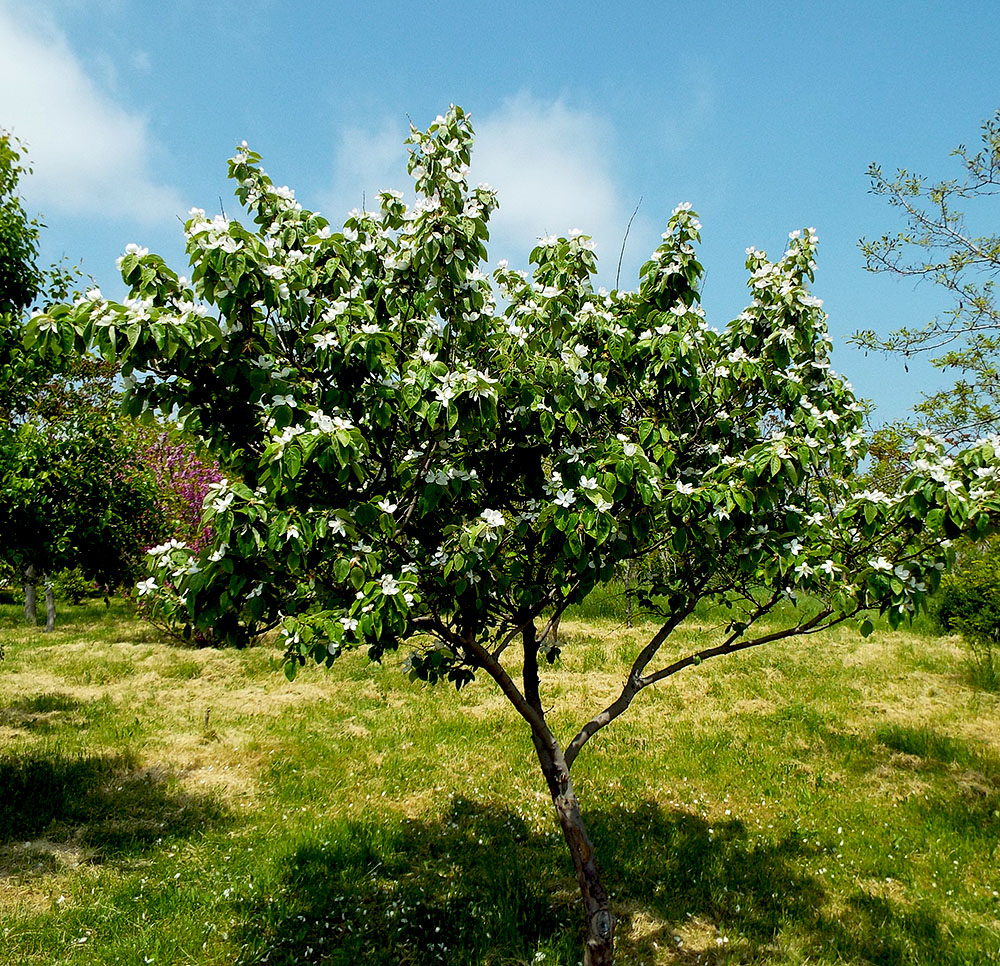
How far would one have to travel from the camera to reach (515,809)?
28.7 feet

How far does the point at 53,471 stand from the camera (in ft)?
26.0

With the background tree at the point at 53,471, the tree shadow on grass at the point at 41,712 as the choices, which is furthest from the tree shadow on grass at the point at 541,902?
the tree shadow on grass at the point at 41,712

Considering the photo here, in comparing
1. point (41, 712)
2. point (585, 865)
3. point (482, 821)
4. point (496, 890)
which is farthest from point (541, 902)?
point (41, 712)

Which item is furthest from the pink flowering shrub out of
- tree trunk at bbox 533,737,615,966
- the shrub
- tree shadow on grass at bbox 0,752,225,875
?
the shrub

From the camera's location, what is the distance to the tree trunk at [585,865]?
5.39 meters

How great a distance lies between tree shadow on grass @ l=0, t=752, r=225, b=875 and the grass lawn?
4 cm

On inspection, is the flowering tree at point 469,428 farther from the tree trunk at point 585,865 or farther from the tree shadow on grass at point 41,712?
the tree shadow on grass at point 41,712

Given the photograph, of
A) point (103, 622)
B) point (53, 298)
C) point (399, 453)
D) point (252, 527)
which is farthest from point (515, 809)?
point (103, 622)

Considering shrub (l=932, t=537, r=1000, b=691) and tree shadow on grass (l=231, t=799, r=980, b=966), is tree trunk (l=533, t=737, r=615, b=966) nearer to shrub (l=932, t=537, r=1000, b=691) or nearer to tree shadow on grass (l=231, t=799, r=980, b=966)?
tree shadow on grass (l=231, t=799, r=980, b=966)

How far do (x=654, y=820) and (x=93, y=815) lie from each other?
20.8ft

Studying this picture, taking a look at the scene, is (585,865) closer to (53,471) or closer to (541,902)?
(541,902)

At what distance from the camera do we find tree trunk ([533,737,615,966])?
212 inches

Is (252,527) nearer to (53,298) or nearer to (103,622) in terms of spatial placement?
(53,298)

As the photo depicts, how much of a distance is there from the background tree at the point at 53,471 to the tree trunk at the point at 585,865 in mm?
5298
